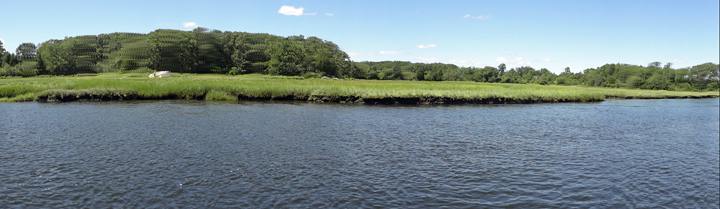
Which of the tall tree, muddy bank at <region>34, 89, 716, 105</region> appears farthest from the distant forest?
muddy bank at <region>34, 89, 716, 105</region>

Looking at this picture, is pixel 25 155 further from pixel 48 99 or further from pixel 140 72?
pixel 140 72

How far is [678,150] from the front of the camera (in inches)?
838

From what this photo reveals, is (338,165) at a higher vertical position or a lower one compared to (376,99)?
lower

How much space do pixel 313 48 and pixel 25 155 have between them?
143 m

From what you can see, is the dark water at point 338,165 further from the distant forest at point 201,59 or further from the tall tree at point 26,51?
the tall tree at point 26,51

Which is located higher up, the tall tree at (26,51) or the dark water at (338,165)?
the tall tree at (26,51)

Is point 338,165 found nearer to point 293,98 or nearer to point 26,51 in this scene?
point 293,98

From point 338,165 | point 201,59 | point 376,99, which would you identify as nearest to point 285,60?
point 201,59

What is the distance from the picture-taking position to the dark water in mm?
11922

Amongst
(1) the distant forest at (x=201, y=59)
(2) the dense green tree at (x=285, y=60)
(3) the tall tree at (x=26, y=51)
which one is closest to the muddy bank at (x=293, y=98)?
(1) the distant forest at (x=201, y=59)

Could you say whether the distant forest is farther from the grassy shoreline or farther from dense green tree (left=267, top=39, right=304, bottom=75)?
the grassy shoreline

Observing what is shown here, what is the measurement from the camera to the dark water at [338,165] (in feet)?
39.1

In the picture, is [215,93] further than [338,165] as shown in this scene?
Yes

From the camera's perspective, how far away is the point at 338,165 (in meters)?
15.9
